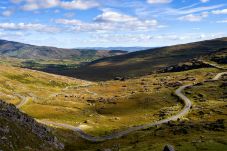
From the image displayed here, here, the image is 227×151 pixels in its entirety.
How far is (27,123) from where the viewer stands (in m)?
106

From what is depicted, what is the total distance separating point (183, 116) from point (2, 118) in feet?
345

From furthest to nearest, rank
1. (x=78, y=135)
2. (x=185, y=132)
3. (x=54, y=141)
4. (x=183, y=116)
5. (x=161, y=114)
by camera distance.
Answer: (x=161, y=114), (x=183, y=116), (x=78, y=135), (x=185, y=132), (x=54, y=141)

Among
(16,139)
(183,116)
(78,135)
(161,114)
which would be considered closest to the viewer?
(16,139)

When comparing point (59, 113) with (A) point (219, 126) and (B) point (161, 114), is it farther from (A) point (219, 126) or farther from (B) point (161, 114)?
(A) point (219, 126)

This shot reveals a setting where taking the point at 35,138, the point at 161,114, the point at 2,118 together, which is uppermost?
the point at 2,118

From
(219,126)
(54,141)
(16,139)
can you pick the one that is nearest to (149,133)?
(219,126)

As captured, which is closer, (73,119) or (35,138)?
(35,138)

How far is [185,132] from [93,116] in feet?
238

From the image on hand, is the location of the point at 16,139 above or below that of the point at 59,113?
above

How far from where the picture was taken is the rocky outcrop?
10127cm

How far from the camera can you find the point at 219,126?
13088 centimetres

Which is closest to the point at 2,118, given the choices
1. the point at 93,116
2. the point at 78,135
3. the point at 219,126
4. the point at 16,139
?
the point at 16,139

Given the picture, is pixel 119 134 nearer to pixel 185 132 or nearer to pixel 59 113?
pixel 185 132

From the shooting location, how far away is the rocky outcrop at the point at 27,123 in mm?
101269
